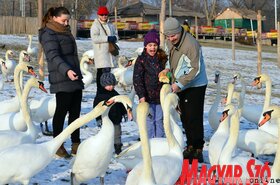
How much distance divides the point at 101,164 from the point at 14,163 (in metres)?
0.82

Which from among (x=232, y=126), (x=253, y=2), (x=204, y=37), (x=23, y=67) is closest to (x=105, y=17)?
(x=23, y=67)

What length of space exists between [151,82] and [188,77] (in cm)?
50

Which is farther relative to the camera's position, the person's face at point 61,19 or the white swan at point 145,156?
the person's face at point 61,19

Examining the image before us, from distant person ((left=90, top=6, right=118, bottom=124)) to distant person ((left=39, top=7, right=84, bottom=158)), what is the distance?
6.33 ft

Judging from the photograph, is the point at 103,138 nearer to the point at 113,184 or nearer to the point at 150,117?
the point at 113,184

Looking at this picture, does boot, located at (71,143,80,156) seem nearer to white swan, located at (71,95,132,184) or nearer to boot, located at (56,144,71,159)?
boot, located at (56,144,71,159)

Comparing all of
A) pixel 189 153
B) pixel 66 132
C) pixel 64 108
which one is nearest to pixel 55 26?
pixel 64 108

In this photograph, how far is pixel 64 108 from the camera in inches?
235

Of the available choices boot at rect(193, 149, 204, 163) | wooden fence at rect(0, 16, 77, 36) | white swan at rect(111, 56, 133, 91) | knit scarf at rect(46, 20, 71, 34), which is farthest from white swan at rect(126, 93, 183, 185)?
wooden fence at rect(0, 16, 77, 36)

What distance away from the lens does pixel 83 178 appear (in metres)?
4.81

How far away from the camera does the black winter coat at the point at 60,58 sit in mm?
5754

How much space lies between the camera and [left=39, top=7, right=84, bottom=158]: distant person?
18.9ft

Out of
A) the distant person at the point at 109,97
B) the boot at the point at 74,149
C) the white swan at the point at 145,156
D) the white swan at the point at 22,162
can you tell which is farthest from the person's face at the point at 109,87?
the white swan at the point at 145,156

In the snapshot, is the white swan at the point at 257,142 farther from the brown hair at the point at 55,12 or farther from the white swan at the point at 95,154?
the brown hair at the point at 55,12
